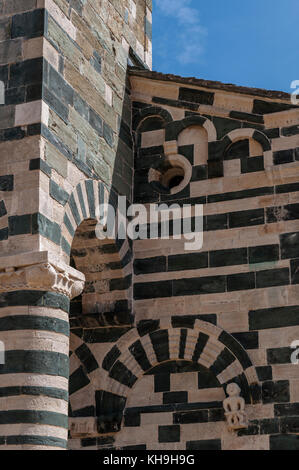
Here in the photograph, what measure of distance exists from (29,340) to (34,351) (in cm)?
13

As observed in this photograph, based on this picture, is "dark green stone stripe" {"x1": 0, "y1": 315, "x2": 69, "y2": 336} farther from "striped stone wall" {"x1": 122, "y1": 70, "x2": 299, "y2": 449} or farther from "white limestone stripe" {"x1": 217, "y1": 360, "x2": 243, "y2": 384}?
"white limestone stripe" {"x1": 217, "y1": 360, "x2": 243, "y2": 384}

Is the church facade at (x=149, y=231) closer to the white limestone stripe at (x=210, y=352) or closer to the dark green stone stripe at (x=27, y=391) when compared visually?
the white limestone stripe at (x=210, y=352)

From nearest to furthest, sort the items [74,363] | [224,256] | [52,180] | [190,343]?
1. [52,180]
2. [190,343]
3. [224,256]
4. [74,363]

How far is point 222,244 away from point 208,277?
0.45 m

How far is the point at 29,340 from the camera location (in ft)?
33.6

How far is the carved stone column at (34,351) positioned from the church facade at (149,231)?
0.04m

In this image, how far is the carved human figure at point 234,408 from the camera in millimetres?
11812

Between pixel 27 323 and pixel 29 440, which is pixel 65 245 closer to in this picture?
pixel 27 323

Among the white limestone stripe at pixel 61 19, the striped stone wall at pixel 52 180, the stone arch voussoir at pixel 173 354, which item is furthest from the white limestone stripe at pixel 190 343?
the white limestone stripe at pixel 61 19

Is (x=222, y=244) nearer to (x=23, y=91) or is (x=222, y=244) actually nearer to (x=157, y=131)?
(x=157, y=131)

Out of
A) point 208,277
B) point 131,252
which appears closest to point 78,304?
point 131,252

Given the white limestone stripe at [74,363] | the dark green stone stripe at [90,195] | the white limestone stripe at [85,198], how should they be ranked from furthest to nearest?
1. the white limestone stripe at [74,363]
2. the dark green stone stripe at [90,195]
3. the white limestone stripe at [85,198]

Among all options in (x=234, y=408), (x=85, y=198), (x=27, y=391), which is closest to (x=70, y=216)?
(x=85, y=198)

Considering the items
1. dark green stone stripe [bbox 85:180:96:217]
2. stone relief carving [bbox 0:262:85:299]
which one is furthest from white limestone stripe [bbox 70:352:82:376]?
stone relief carving [bbox 0:262:85:299]
